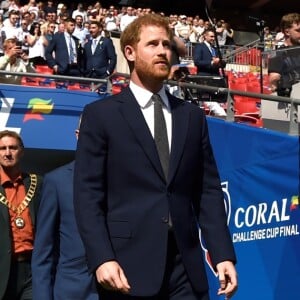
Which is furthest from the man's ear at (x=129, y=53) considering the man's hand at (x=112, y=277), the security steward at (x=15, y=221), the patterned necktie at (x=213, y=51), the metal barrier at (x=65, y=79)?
the patterned necktie at (x=213, y=51)

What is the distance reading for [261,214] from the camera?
600 centimetres

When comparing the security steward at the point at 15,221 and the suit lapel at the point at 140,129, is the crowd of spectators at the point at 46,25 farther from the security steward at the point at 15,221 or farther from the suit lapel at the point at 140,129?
the suit lapel at the point at 140,129

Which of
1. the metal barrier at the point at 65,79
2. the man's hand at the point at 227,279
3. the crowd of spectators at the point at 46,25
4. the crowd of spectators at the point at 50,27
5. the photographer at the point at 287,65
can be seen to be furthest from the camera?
the crowd of spectators at the point at 46,25

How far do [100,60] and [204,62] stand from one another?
2.25 m

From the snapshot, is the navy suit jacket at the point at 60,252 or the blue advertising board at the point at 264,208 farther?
the blue advertising board at the point at 264,208

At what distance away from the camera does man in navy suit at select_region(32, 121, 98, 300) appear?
14.2 ft

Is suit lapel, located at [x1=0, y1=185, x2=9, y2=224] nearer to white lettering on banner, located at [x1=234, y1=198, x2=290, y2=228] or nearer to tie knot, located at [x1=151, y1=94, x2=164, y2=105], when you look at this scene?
white lettering on banner, located at [x1=234, y1=198, x2=290, y2=228]

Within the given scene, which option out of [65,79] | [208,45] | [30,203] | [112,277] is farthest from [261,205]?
[208,45]

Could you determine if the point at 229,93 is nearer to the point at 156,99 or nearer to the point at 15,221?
the point at 15,221

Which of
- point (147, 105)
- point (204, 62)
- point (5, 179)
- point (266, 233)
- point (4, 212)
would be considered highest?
point (147, 105)

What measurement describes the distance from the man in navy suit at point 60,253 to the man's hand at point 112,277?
62.4 inches

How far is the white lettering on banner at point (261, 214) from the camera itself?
226 inches

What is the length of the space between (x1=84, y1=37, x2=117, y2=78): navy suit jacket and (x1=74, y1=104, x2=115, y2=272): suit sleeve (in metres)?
9.59

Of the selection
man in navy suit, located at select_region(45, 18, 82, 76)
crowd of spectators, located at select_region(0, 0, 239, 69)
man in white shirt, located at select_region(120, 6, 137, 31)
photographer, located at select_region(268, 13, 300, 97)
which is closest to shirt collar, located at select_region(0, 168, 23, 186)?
photographer, located at select_region(268, 13, 300, 97)
